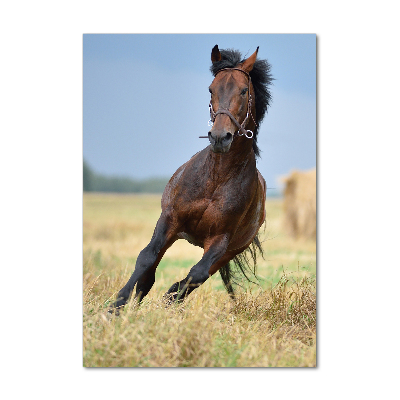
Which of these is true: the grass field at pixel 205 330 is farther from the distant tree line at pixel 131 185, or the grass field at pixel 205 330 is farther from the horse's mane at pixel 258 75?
the distant tree line at pixel 131 185

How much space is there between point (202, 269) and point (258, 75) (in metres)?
1.90

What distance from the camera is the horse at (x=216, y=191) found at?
4.59m

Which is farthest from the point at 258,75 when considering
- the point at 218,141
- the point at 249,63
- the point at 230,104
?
the point at 218,141

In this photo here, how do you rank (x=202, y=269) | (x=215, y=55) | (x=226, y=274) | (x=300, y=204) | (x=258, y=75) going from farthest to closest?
(x=300, y=204) → (x=226, y=274) → (x=258, y=75) → (x=215, y=55) → (x=202, y=269)

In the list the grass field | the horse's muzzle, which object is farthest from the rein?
the grass field

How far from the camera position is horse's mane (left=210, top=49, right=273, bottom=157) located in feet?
16.0

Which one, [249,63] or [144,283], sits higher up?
[249,63]

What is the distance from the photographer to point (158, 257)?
4.78 m

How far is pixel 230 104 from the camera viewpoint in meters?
4.46

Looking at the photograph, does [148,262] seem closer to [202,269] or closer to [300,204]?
[202,269]

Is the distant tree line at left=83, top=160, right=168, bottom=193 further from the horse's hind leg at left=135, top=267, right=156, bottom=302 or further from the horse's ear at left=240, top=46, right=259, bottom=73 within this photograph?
the horse's ear at left=240, top=46, right=259, bottom=73
